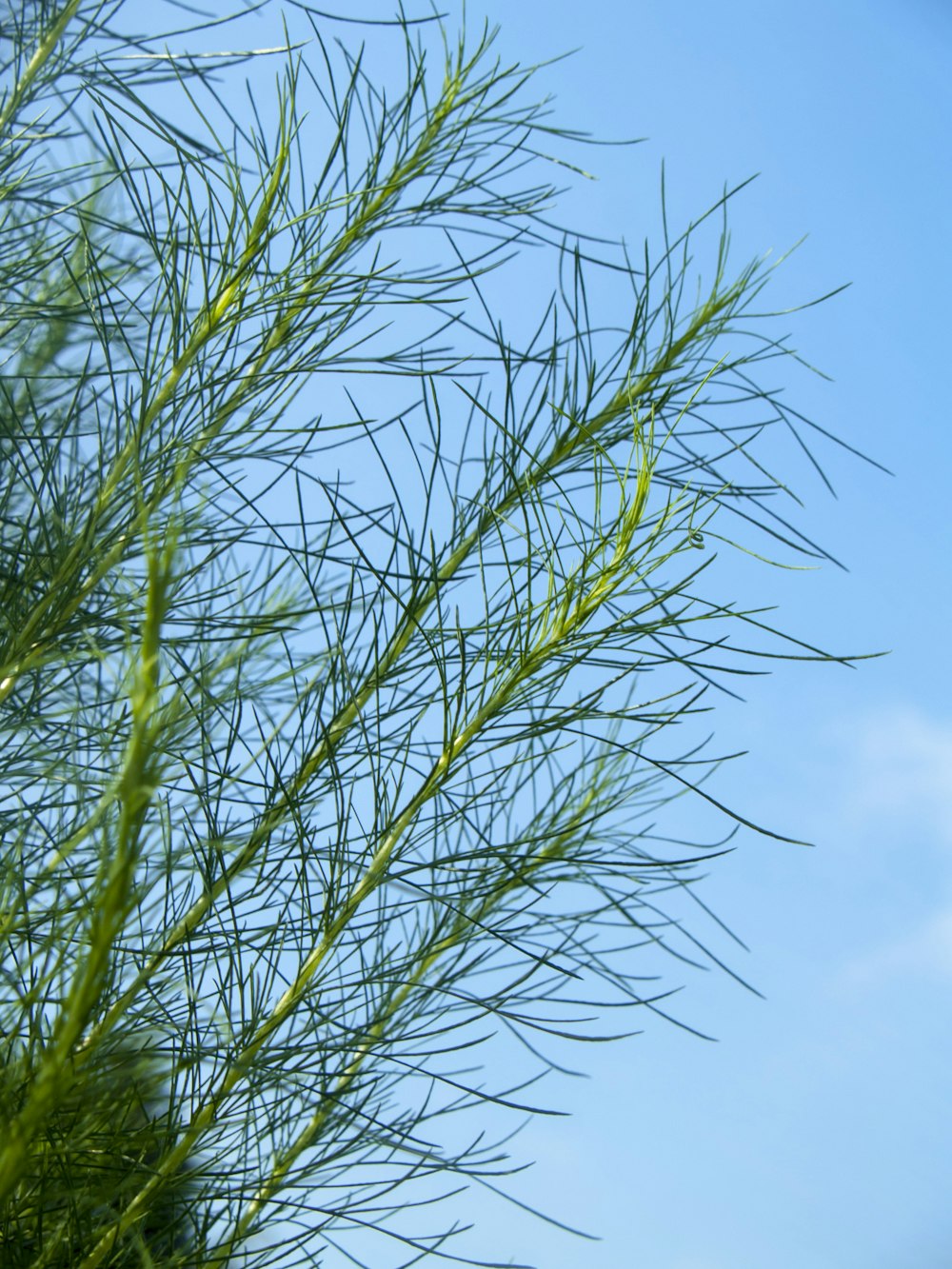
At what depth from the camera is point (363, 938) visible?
322 millimetres

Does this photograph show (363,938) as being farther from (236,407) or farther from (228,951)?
(236,407)

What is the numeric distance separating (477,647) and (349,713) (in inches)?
1.8

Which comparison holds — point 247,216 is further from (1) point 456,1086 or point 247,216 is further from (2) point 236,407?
(1) point 456,1086

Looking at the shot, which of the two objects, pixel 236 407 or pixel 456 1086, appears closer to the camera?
pixel 456 1086

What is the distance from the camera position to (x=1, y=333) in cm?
38

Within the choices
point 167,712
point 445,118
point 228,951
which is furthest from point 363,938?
point 445,118

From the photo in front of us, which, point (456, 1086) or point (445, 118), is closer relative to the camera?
point (456, 1086)

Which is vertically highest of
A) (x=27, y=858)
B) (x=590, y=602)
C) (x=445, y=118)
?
(x=445, y=118)

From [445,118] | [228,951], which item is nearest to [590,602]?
[228,951]

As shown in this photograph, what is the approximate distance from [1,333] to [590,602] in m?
0.22

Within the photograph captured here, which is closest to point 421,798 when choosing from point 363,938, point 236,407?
point 363,938

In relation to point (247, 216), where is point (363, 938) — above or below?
below

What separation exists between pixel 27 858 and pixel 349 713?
0.10 metres

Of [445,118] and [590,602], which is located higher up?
[445,118]
